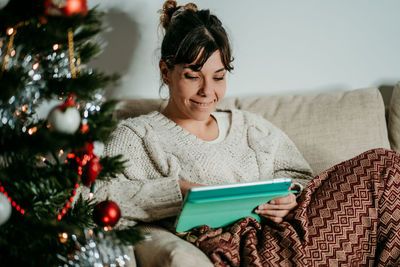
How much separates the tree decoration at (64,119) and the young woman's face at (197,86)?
2.12ft

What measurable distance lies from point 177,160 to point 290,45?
0.84m

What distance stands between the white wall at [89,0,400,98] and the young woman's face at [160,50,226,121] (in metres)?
0.30

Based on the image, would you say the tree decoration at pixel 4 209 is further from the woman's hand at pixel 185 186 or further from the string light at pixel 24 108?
the woman's hand at pixel 185 186

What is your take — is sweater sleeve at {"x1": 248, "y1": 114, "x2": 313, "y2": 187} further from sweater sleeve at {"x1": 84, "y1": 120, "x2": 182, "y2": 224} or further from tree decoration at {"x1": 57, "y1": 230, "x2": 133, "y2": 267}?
tree decoration at {"x1": 57, "y1": 230, "x2": 133, "y2": 267}

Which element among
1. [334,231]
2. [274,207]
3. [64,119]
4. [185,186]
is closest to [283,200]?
[274,207]

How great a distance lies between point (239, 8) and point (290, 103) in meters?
0.46

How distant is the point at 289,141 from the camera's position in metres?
1.60

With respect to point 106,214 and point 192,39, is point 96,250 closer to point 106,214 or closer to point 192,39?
point 106,214

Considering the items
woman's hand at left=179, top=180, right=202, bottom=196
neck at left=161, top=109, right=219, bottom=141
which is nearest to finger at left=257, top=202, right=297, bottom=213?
woman's hand at left=179, top=180, right=202, bottom=196

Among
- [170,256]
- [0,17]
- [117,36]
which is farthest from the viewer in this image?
[117,36]

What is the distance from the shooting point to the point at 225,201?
108 centimetres

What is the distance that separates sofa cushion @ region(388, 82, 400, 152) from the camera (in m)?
1.75

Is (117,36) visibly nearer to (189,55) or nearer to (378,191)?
(189,55)

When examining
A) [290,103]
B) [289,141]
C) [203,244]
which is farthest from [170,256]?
[290,103]
